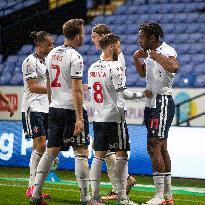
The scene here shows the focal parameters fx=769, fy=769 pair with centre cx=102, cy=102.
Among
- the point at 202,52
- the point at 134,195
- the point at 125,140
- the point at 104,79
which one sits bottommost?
the point at 134,195

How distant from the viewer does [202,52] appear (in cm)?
1880

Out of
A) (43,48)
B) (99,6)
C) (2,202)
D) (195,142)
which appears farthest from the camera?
(99,6)

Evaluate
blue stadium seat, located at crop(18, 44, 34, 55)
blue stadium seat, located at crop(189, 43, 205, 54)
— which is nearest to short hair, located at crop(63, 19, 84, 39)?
blue stadium seat, located at crop(189, 43, 205, 54)

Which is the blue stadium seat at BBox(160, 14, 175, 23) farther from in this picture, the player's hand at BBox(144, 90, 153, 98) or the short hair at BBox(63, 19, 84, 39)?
the short hair at BBox(63, 19, 84, 39)

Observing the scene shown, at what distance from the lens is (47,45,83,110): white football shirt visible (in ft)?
25.0

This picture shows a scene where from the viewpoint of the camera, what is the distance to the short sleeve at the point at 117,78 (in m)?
7.96

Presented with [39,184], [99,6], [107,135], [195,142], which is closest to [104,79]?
[107,135]

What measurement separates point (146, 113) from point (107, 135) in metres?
0.66

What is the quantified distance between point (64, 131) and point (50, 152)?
0.25m

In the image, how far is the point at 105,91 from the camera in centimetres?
813

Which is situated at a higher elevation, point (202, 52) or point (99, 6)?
point (99, 6)

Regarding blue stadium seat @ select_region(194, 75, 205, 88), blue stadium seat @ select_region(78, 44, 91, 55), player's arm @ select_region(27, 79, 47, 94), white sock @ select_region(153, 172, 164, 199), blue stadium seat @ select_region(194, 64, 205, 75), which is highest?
blue stadium seat @ select_region(78, 44, 91, 55)

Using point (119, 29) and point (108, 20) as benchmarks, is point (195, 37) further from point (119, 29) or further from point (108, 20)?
point (108, 20)

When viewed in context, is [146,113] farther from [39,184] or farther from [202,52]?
[202,52]
